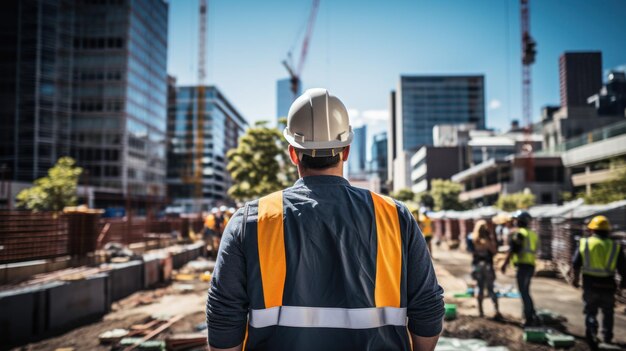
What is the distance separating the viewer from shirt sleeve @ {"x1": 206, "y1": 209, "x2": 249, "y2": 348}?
151 centimetres

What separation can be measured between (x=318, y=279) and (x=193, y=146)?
108090mm

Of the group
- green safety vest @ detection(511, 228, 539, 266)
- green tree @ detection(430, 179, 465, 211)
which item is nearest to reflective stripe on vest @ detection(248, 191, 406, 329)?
green safety vest @ detection(511, 228, 539, 266)

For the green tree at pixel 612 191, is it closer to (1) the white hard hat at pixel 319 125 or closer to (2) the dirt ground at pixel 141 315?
(2) the dirt ground at pixel 141 315

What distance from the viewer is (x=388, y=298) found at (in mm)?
1539

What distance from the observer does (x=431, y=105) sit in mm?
147750

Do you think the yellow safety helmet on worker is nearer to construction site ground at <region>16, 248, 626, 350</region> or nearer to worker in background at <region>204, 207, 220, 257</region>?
construction site ground at <region>16, 248, 626, 350</region>

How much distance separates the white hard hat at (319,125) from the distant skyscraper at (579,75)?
18976 cm

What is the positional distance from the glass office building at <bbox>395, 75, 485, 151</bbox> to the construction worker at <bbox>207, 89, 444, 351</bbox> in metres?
149

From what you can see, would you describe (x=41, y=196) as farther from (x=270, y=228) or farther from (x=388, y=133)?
(x=388, y=133)

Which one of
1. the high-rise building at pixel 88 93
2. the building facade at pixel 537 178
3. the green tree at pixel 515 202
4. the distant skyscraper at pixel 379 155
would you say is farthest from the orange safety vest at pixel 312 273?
the distant skyscraper at pixel 379 155

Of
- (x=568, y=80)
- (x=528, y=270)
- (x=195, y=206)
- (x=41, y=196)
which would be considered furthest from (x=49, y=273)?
(x=568, y=80)

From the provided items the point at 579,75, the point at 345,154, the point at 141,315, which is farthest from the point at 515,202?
the point at 579,75

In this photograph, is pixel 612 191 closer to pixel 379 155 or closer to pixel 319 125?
pixel 319 125

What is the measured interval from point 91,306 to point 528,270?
27.6 ft
